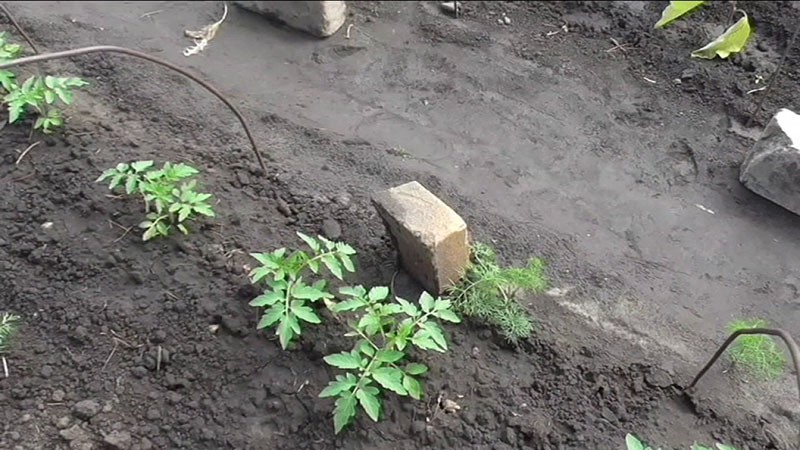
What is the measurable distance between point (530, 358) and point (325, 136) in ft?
5.13

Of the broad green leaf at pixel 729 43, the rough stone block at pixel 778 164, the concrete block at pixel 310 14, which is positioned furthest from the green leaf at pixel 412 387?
the broad green leaf at pixel 729 43

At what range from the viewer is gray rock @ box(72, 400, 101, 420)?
2.97 m

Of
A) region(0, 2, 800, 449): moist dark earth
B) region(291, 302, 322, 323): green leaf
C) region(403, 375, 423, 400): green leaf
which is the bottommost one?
region(0, 2, 800, 449): moist dark earth

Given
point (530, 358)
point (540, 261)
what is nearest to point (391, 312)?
point (530, 358)

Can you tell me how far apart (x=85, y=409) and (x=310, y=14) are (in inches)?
99.8

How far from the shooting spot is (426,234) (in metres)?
3.13

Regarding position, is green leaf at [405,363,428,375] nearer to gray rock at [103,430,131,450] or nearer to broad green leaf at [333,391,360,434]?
broad green leaf at [333,391,360,434]

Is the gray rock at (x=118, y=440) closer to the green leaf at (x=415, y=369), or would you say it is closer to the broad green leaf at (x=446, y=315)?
the green leaf at (x=415, y=369)

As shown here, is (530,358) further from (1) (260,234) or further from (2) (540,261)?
(1) (260,234)

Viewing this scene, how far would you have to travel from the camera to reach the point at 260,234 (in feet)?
11.7

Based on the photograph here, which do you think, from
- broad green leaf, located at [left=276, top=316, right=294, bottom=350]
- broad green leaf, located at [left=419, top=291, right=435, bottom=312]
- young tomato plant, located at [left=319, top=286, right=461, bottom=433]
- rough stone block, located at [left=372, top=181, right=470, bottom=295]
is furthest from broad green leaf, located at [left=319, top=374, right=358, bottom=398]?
rough stone block, located at [left=372, top=181, right=470, bottom=295]

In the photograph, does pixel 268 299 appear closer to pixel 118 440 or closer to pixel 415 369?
pixel 415 369

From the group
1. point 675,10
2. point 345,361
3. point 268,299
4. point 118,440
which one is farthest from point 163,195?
→ point 675,10

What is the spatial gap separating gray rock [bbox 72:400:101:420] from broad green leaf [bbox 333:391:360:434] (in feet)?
2.87
